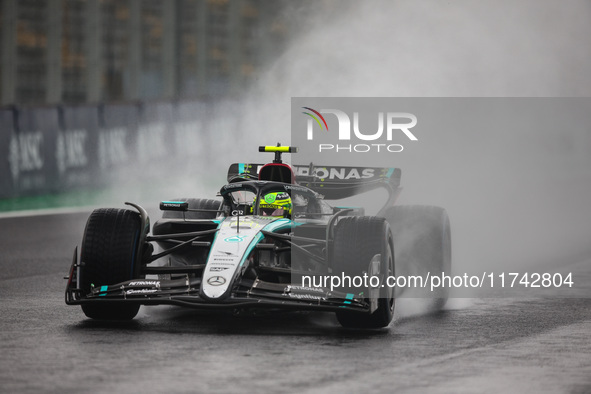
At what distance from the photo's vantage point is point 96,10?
2469cm

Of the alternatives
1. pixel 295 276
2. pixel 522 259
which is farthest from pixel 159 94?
pixel 295 276

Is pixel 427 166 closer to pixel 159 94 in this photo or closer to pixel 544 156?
pixel 544 156

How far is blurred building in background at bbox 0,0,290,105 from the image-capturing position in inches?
891

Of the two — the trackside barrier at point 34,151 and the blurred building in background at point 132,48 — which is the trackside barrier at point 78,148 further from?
the blurred building in background at point 132,48

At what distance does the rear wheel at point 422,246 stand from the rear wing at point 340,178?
98cm

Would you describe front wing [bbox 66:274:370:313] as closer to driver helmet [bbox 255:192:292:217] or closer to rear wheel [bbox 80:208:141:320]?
rear wheel [bbox 80:208:141:320]

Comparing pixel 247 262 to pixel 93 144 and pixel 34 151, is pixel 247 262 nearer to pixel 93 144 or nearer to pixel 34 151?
pixel 34 151

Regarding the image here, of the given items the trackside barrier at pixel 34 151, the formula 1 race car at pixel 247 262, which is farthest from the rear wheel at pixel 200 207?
the trackside barrier at pixel 34 151

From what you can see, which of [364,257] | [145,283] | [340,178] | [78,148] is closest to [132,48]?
[78,148]

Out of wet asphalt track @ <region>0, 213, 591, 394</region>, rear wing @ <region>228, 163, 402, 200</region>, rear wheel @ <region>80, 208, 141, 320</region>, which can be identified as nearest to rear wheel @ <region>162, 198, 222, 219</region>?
rear wing @ <region>228, 163, 402, 200</region>

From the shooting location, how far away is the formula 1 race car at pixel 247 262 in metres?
8.37

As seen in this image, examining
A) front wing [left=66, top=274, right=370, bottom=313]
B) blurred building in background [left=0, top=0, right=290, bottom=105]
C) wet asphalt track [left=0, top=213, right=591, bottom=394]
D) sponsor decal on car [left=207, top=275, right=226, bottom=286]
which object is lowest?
wet asphalt track [left=0, top=213, right=591, bottom=394]

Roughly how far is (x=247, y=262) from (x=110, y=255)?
112 cm

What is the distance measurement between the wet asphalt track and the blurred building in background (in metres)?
12.9
